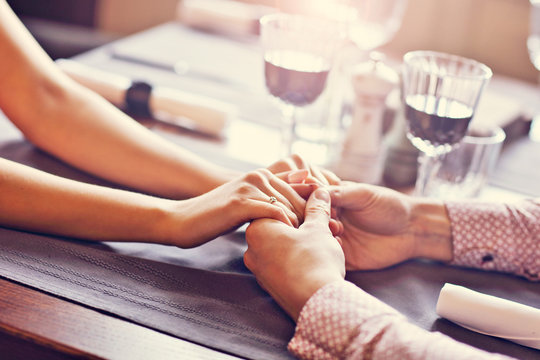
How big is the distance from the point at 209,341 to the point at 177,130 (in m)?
0.63

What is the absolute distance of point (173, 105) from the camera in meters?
1.14

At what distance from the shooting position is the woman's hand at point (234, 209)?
0.70m

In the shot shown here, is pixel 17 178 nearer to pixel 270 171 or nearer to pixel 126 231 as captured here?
pixel 126 231

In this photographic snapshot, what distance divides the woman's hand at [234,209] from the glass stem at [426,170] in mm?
248


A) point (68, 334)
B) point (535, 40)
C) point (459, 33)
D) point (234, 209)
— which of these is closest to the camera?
point (68, 334)

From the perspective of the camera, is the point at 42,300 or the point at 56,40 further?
the point at 56,40

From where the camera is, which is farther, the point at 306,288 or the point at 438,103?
the point at 438,103

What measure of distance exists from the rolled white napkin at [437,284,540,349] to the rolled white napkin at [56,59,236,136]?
60 centimetres

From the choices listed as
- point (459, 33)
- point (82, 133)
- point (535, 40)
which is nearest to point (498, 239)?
point (82, 133)

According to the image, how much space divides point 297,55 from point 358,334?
514mm

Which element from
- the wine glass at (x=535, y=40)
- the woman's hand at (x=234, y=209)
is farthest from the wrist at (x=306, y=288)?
the wine glass at (x=535, y=40)

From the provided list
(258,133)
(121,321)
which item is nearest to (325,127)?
(258,133)

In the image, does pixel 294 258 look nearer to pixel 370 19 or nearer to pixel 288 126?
pixel 288 126

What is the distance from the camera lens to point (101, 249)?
715 millimetres
